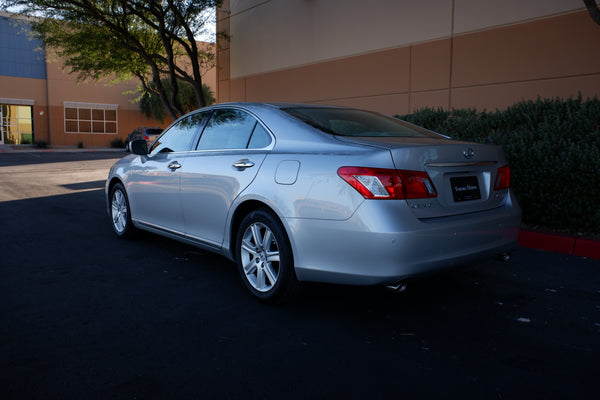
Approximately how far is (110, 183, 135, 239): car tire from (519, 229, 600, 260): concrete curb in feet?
15.4

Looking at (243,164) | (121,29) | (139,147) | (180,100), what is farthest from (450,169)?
(180,100)

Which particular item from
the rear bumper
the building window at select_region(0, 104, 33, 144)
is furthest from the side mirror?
the building window at select_region(0, 104, 33, 144)

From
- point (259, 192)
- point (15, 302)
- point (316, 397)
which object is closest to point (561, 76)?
point (259, 192)

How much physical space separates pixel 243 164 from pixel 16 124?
38.2 m

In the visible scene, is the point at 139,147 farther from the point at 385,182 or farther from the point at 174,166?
the point at 385,182

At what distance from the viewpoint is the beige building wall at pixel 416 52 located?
8.56m

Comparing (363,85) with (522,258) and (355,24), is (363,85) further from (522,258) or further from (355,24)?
(522,258)

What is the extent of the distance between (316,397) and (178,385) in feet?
2.38

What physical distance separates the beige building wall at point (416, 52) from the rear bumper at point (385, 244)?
20.7ft

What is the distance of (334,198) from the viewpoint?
322 centimetres

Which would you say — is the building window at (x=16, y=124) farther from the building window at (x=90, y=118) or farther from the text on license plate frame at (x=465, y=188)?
the text on license plate frame at (x=465, y=188)

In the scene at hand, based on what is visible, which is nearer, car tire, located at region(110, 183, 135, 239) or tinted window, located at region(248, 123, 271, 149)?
tinted window, located at region(248, 123, 271, 149)

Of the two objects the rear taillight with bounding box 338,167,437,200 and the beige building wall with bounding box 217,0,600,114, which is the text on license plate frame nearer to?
the rear taillight with bounding box 338,167,437,200

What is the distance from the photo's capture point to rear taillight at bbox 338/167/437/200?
3096 mm
